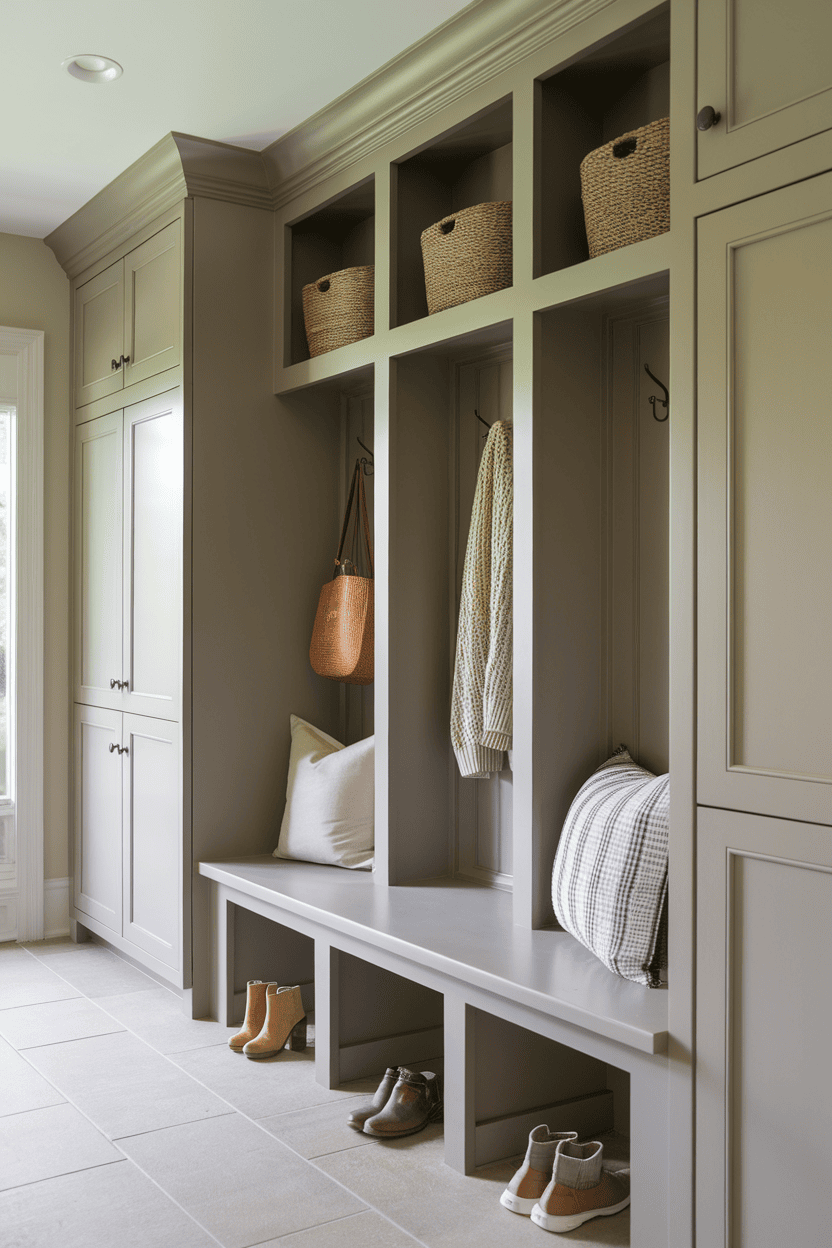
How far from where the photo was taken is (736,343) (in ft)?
5.85

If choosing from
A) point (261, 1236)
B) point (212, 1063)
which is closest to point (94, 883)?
point (212, 1063)

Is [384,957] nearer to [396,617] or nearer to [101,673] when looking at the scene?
[396,617]

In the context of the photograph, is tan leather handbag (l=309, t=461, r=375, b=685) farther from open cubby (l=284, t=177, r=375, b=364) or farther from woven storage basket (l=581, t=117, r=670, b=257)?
woven storage basket (l=581, t=117, r=670, b=257)

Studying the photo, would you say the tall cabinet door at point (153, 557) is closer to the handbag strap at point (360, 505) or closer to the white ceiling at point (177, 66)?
the handbag strap at point (360, 505)

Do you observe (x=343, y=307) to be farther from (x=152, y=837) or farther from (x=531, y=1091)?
(x=531, y=1091)

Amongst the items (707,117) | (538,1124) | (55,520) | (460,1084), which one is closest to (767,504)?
(707,117)

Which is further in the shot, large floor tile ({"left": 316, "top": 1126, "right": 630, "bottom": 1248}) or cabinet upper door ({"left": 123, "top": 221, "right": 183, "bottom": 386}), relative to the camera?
cabinet upper door ({"left": 123, "top": 221, "right": 183, "bottom": 386})

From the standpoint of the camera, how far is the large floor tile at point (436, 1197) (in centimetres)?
208

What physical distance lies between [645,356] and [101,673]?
2.21 m

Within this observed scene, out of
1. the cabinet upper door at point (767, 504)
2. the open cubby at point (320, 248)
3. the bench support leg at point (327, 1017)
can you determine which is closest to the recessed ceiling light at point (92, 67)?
the open cubby at point (320, 248)

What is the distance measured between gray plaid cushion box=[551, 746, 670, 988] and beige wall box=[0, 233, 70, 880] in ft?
7.86

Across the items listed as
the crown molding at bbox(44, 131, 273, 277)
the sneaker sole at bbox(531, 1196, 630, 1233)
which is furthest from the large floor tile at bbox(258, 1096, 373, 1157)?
the crown molding at bbox(44, 131, 273, 277)

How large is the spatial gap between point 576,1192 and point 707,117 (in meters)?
1.96

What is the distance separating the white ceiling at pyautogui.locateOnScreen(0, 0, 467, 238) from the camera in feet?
8.11
